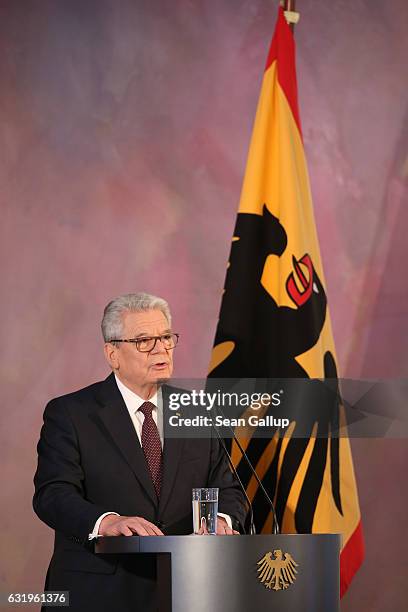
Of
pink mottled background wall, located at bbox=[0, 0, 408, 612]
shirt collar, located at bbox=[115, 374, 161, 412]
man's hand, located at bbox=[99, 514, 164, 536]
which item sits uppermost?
pink mottled background wall, located at bbox=[0, 0, 408, 612]

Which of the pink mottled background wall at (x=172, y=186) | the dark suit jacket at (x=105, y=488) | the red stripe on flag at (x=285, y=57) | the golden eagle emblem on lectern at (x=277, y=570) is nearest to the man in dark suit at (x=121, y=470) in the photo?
the dark suit jacket at (x=105, y=488)

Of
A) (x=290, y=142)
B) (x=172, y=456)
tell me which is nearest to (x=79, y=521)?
(x=172, y=456)

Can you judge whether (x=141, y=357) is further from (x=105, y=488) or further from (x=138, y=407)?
(x=105, y=488)

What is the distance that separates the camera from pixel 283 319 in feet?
13.4

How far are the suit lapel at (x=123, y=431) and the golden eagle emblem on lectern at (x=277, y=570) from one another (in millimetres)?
541

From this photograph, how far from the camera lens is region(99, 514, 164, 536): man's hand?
247cm

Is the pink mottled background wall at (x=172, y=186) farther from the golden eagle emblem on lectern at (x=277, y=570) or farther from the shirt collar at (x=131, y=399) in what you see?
the golden eagle emblem on lectern at (x=277, y=570)

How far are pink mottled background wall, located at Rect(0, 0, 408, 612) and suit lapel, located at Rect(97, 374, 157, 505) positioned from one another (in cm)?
136

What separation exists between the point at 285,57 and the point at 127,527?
2.58 m

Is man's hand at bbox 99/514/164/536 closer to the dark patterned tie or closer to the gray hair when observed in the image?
the dark patterned tie

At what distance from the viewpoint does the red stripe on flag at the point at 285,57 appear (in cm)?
425

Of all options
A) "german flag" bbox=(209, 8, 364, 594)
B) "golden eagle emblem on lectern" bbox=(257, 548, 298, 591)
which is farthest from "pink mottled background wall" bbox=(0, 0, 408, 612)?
"golden eagle emblem on lectern" bbox=(257, 548, 298, 591)

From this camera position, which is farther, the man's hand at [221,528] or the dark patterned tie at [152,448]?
the dark patterned tie at [152,448]

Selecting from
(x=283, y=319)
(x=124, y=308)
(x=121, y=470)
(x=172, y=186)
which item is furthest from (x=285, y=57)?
(x=121, y=470)
